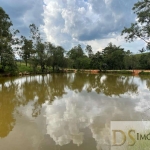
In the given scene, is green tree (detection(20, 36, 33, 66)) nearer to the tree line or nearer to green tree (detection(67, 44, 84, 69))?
the tree line

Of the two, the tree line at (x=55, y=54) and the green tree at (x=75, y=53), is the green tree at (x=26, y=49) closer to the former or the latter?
the tree line at (x=55, y=54)

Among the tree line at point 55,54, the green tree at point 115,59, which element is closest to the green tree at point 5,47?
the tree line at point 55,54

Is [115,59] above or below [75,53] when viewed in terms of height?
below

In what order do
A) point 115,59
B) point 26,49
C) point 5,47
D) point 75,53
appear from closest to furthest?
point 5,47 < point 26,49 < point 115,59 < point 75,53

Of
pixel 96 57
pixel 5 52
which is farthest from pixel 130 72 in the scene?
pixel 5 52

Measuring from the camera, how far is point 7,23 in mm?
29641

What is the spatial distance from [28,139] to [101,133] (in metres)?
2.21

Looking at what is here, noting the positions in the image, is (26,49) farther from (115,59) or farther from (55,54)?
(115,59)

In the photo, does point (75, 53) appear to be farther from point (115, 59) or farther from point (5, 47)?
point (5, 47)

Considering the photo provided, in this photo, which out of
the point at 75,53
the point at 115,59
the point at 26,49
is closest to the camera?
the point at 26,49

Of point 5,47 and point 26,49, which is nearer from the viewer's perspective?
point 5,47

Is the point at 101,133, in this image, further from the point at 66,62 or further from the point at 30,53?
the point at 66,62

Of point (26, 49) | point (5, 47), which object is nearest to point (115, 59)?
point (26, 49)

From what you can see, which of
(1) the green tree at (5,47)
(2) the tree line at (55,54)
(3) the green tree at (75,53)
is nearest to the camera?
(2) the tree line at (55,54)
